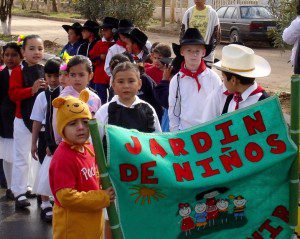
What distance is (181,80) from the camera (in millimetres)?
5348

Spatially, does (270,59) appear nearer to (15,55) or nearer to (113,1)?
(113,1)

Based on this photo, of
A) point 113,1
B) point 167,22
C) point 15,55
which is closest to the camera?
point 15,55

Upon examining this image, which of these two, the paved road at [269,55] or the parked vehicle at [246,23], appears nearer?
the paved road at [269,55]

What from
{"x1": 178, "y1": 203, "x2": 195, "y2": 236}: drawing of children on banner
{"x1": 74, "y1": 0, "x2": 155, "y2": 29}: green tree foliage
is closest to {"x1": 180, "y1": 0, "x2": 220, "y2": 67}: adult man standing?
{"x1": 178, "y1": 203, "x2": 195, "y2": 236}: drawing of children on banner

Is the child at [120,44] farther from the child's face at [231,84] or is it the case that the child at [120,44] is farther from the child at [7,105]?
the child's face at [231,84]

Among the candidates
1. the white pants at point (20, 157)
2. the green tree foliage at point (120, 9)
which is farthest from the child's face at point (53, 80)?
the green tree foliage at point (120, 9)

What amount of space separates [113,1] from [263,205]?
56.0ft

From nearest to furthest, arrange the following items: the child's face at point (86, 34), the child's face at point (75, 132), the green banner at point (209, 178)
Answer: the green banner at point (209, 178) → the child's face at point (75, 132) → the child's face at point (86, 34)

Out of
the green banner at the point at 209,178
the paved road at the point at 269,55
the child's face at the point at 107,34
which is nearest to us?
the green banner at the point at 209,178

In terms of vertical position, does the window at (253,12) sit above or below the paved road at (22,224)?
above

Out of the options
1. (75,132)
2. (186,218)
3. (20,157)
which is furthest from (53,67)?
(186,218)

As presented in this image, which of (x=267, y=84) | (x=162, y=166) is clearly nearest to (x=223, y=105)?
(x=162, y=166)

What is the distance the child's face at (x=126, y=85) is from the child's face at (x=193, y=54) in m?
0.93

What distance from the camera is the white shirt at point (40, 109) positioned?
17.9ft
